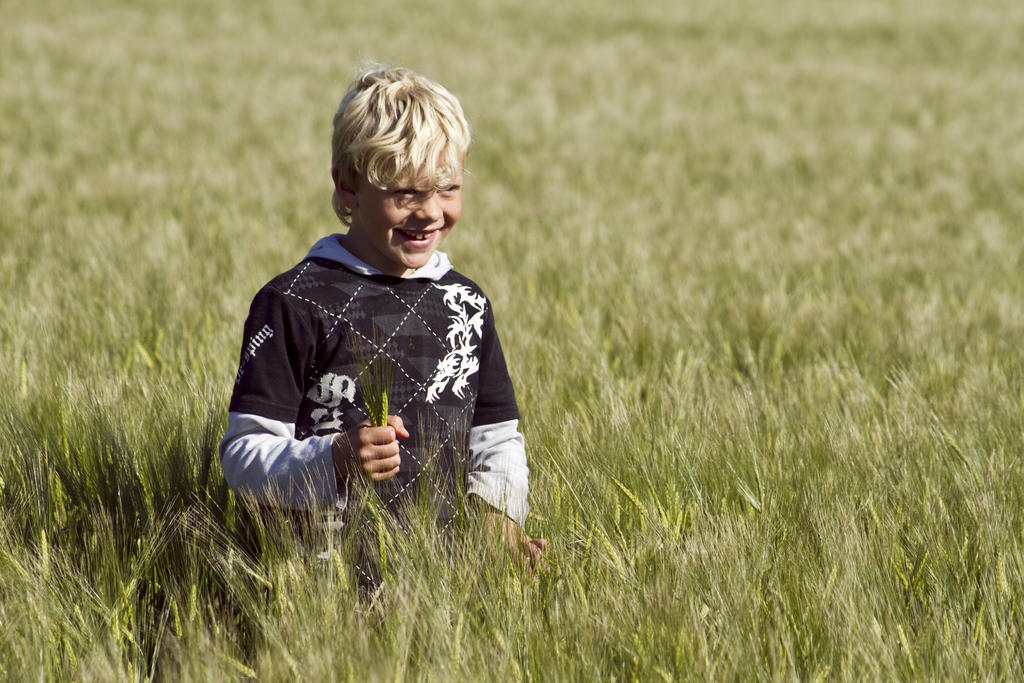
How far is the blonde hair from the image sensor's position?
1.56 m

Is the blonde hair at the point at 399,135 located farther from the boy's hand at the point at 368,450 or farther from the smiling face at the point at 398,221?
the boy's hand at the point at 368,450

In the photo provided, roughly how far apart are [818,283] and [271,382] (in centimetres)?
271

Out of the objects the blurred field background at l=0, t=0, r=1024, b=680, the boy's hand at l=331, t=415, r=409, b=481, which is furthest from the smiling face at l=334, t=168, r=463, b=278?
the blurred field background at l=0, t=0, r=1024, b=680

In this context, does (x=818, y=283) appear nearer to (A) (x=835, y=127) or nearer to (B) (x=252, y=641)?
(B) (x=252, y=641)

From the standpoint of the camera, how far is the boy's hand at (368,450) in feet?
4.50

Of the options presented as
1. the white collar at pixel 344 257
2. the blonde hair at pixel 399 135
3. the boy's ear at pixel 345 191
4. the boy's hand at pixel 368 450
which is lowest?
the boy's hand at pixel 368 450

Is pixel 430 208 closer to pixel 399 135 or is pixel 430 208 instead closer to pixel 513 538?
pixel 399 135

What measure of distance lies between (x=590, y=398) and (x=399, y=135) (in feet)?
2.94

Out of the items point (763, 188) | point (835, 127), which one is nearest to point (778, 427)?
point (763, 188)

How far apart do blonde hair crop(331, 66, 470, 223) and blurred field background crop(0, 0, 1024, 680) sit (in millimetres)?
560

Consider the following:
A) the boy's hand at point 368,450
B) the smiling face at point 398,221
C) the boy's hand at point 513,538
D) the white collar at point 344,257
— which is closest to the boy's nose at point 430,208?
the smiling face at point 398,221

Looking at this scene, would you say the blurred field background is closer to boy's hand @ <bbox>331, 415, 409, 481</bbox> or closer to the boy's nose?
boy's hand @ <bbox>331, 415, 409, 481</bbox>

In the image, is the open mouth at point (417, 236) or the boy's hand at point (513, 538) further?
the open mouth at point (417, 236)

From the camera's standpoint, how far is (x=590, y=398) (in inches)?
88.6
